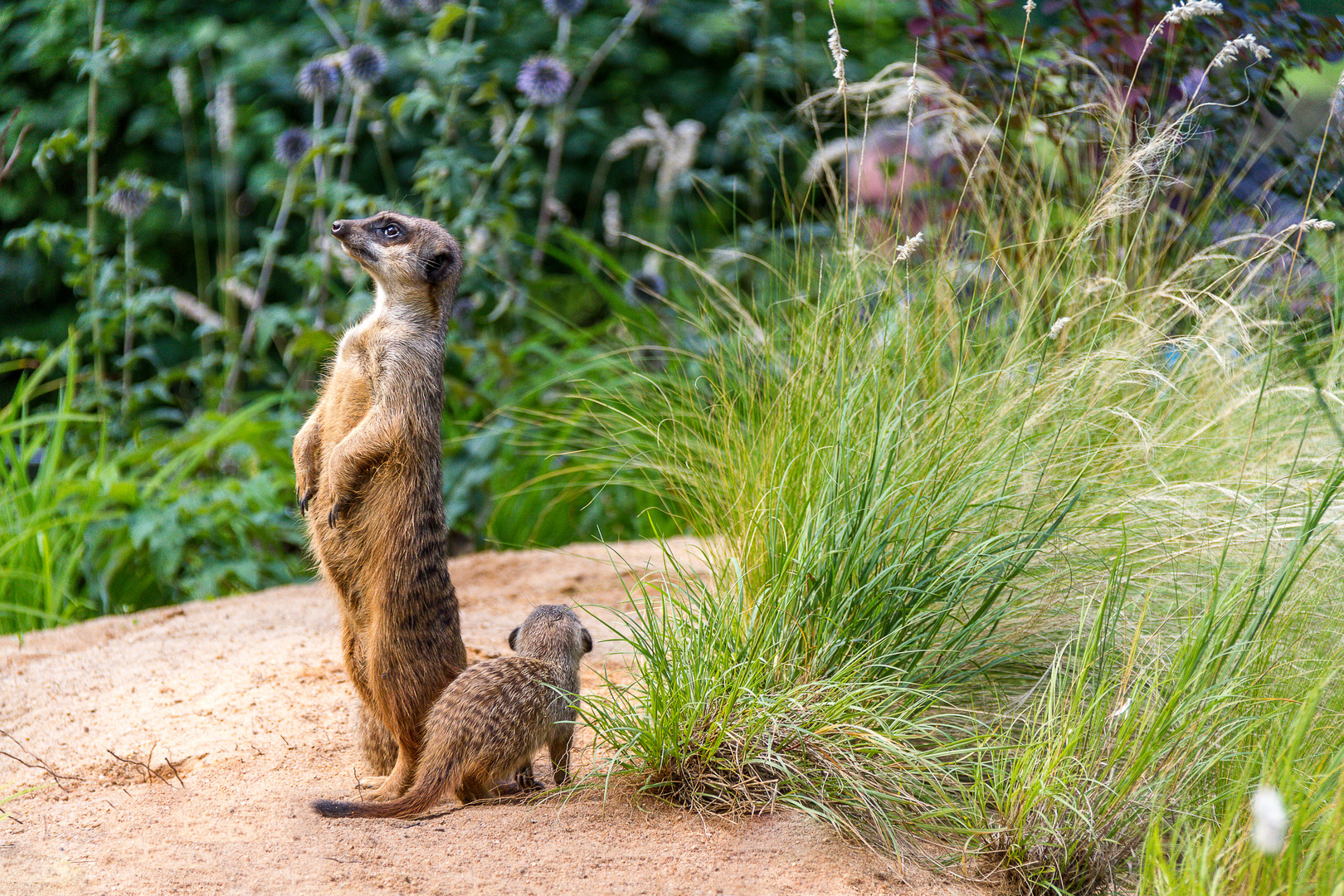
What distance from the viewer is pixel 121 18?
6.76 meters

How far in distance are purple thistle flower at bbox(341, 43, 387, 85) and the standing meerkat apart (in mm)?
2544

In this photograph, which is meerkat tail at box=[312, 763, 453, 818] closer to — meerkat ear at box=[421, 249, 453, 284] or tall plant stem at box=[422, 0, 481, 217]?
meerkat ear at box=[421, 249, 453, 284]

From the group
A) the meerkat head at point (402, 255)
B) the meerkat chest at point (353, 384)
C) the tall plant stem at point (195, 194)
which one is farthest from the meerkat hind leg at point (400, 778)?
the tall plant stem at point (195, 194)

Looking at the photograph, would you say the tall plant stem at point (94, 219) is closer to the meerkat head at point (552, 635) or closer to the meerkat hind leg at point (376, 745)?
the meerkat hind leg at point (376, 745)

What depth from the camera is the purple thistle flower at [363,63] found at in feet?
17.4

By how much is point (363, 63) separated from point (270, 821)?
13.0 feet

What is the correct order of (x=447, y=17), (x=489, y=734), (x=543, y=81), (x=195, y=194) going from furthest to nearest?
(x=195, y=194)
(x=543, y=81)
(x=447, y=17)
(x=489, y=734)

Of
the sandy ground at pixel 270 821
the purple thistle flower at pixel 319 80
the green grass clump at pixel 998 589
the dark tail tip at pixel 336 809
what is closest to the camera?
the sandy ground at pixel 270 821

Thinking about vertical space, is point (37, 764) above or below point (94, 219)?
below

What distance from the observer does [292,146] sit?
5727 millimetres

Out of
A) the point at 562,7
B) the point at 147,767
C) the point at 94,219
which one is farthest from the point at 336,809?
the point at 562,7

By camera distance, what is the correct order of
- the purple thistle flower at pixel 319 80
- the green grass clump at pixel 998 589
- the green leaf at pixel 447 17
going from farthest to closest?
1. the purple thistle flower at pixel 319 80
2. the green leaf at pixel 447 17
3. the green grass clump at pixel 998 589

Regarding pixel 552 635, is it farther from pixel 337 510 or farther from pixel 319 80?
pixel 319 80

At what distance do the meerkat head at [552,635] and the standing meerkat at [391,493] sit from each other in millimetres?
179
